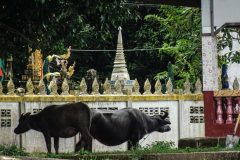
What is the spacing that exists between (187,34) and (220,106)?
800 cm

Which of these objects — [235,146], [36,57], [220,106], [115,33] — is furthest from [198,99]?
[115,33]

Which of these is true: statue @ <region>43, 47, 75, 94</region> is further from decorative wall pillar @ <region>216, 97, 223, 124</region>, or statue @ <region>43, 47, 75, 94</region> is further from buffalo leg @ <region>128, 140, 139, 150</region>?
decorative wall pillar @ <region>216, 97, 223, 124</region>

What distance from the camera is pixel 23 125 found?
17594mm

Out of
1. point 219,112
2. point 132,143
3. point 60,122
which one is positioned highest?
point 219,112

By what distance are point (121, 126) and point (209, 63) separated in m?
2.59

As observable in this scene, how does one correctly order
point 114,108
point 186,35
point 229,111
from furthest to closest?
point 186,35
point 114,108
point 229,111

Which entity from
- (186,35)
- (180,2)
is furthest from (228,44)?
(186,35)

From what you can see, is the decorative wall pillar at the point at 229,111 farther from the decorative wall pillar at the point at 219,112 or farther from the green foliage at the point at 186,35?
the green foliage at the point at 186,35

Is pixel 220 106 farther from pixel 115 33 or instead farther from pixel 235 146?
pixel 115 33

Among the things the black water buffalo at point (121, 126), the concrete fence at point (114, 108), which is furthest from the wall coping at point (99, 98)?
the black water buffalo at point (121, 126)

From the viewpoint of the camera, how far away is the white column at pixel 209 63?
1605 centimetres

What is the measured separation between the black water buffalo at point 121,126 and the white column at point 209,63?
6.59 feet

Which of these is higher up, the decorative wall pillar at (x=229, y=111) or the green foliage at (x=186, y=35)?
the green foliage at (x=186, y=35)

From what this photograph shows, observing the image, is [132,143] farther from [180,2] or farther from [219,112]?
[180,2]
